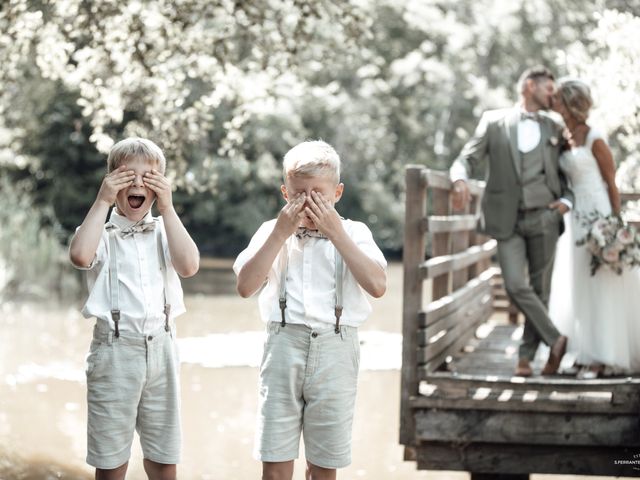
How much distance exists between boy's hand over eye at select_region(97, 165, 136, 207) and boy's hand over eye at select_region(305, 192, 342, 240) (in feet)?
2.14

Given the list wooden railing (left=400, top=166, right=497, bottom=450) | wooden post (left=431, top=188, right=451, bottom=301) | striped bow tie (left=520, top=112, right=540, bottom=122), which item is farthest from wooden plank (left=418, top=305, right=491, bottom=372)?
striped bow tie (left=520, top=112, right=540, bottom=122)

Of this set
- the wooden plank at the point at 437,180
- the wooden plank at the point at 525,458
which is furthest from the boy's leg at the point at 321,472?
the wooden plank at the point at 437,180

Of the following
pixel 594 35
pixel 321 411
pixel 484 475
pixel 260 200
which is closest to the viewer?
pixel 321 411

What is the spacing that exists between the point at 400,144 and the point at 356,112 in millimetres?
4364

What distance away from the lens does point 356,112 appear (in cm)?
3197

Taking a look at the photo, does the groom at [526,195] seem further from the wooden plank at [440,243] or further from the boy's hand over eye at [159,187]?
the boy's hand over eye at [159,187]

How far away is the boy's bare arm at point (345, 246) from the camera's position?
3494mm

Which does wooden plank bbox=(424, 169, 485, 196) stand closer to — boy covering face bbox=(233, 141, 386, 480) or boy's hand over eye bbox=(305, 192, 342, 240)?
boy covering face bbox=(233, 141, 386, 480)

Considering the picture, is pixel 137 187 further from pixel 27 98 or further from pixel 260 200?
pixel 260 200

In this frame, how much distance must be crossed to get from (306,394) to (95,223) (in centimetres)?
90

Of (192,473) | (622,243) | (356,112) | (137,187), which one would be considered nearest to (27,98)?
(356,112)

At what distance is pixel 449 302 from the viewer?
6961mm

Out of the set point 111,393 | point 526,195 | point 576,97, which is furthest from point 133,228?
point 576,97

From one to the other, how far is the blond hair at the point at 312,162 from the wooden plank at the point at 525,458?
2.70 m
